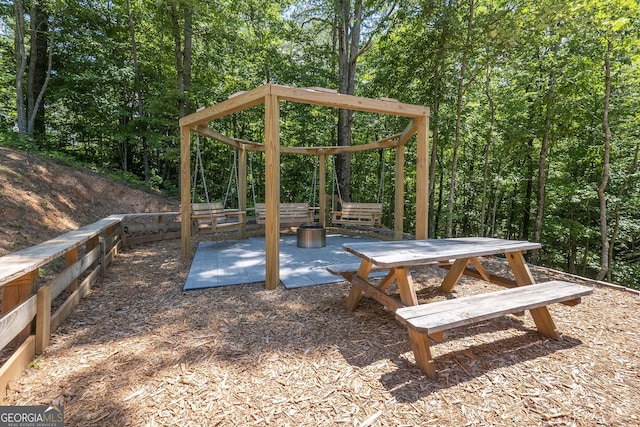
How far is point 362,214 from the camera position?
22.1 feet

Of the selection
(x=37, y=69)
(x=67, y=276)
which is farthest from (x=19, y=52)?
(x=67, y=276)

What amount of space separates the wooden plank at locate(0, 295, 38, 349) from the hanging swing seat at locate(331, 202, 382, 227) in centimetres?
540

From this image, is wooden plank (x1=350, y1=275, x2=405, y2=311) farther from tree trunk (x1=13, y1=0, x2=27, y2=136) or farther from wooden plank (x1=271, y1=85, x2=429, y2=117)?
tree trunk (x1=13, y1=0, x2=27, y2=136)

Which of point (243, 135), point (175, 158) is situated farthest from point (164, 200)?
point (243, 135)

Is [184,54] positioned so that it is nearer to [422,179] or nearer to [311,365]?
[422,179]

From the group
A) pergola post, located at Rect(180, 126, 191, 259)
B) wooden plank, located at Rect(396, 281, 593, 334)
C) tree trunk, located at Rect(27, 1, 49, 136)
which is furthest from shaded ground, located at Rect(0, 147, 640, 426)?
tree trunk, located at Rect(27, 1, 49, 136)

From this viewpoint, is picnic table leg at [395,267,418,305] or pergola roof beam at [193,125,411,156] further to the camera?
pergola roof beam at [193,125,411,156]

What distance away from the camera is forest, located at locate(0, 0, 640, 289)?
5309 millimetres

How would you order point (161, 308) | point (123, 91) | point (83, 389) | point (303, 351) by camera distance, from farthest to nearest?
point (123, 91)
point (161, 308)
point (303, 351)
point (83, 389)

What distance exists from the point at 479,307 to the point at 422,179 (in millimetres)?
2575

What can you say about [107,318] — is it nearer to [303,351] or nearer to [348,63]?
[303,351]

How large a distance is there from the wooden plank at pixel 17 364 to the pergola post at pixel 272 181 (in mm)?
1959

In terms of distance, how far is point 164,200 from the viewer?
798cm

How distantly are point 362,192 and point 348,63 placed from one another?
17.3 ft
